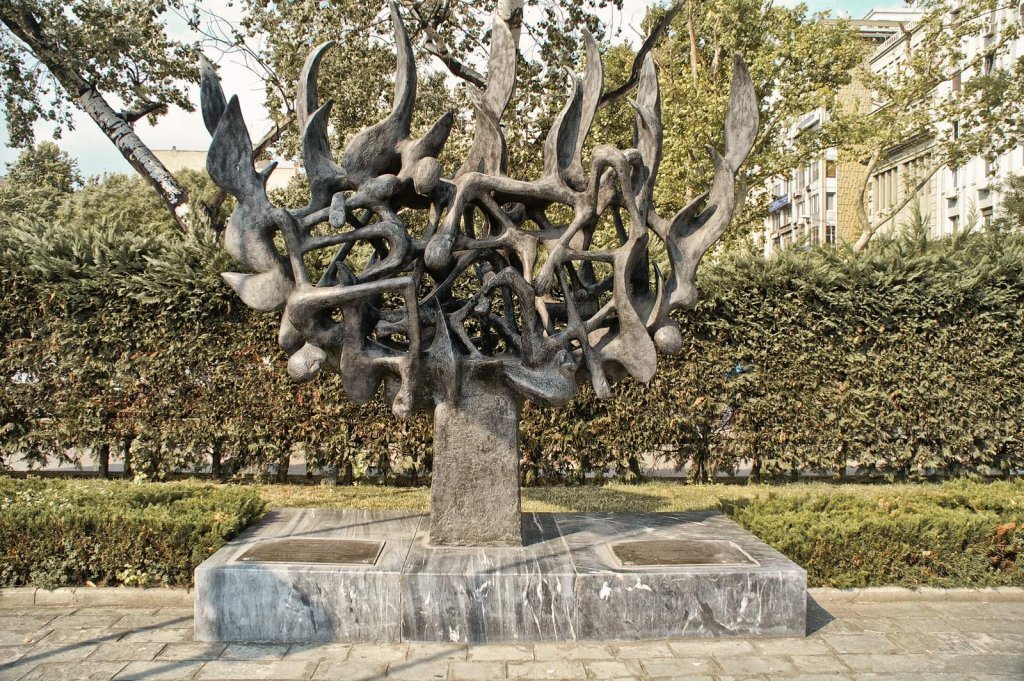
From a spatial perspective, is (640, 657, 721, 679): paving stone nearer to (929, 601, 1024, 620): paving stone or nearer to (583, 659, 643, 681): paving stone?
(583, 659, 643, 681): paving stone

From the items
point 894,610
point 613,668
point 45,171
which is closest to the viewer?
point 613,668

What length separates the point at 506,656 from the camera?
5477mm

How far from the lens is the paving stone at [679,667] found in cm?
523

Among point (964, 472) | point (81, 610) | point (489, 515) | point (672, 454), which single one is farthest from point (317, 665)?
point (964, 472)

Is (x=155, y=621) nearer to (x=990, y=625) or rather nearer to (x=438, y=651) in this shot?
(x=438, y=651)

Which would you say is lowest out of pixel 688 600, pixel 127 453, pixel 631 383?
pixel 688 600

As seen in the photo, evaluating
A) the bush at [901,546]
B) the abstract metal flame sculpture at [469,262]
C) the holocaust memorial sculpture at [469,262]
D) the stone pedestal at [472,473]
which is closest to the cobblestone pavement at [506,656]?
the bush at [901,546]

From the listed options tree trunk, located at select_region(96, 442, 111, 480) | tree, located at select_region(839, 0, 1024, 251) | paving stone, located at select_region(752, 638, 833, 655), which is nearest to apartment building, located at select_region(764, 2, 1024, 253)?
tree, located at select_region(839, 0, 1024, 251)

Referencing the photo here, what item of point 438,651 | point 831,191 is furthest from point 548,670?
point 831,191

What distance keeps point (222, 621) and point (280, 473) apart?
19.7 feet

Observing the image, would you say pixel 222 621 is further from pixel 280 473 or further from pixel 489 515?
pixel 280 473

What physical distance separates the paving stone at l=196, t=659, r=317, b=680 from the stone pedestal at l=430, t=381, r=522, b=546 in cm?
142

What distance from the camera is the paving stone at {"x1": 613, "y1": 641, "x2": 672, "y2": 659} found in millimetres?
5520

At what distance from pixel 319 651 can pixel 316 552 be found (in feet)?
2.62
